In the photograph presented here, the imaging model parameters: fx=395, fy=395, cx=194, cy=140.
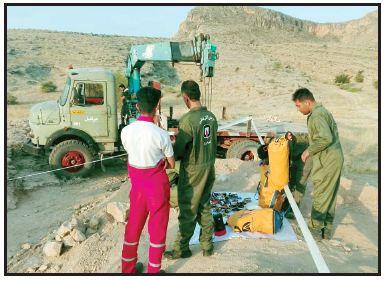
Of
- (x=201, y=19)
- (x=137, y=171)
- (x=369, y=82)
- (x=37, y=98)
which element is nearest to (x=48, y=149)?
(x=137, y=171)

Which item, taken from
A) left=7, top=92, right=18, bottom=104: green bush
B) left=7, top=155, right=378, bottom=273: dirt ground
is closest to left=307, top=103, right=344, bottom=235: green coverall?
left=7, top=155, right=378, bottom=273: dirt ground

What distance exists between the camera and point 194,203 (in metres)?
4.25

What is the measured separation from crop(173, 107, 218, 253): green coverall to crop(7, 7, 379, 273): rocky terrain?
37cm

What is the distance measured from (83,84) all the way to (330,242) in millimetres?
6069

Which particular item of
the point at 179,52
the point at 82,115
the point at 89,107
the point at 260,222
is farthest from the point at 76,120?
the point at 260,222

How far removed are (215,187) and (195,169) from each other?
3.19m

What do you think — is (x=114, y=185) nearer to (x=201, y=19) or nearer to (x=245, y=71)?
(x=245, y=71)

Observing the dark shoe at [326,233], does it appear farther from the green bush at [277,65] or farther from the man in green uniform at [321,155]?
the green bush at [277,65]

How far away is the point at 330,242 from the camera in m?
5.45

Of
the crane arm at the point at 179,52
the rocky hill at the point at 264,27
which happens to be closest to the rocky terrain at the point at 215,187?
the crane arm at the point at 179,52

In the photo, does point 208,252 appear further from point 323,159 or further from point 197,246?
point 323,159

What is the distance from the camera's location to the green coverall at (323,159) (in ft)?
16.8

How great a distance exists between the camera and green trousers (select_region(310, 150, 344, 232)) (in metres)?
5.24

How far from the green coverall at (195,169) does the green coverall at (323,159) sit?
5.35 feet
